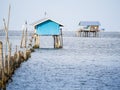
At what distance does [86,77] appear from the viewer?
72.4 ft

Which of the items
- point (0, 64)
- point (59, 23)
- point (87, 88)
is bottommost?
point (87, 88)

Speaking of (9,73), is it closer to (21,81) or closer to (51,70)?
(21,81)

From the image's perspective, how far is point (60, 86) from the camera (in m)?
18.5

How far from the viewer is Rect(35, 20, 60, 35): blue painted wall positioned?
42531 millimetres

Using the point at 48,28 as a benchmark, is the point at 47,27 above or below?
above

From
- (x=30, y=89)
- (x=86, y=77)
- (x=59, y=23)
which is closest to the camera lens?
(x=30, y=89)

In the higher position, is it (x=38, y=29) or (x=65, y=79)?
(x=38, y=29)

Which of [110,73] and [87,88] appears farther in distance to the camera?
[110,73]

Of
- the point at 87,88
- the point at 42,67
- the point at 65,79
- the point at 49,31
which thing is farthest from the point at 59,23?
the point at 87,88

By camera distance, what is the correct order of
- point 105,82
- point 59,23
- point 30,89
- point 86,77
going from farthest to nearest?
point 59,23
point 86,77
point 105,82
point 30,89

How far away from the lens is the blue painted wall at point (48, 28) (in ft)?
140

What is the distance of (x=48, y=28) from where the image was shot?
1684 inches

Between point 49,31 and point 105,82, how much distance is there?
23.5m

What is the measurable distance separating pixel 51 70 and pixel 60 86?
21.9ft
